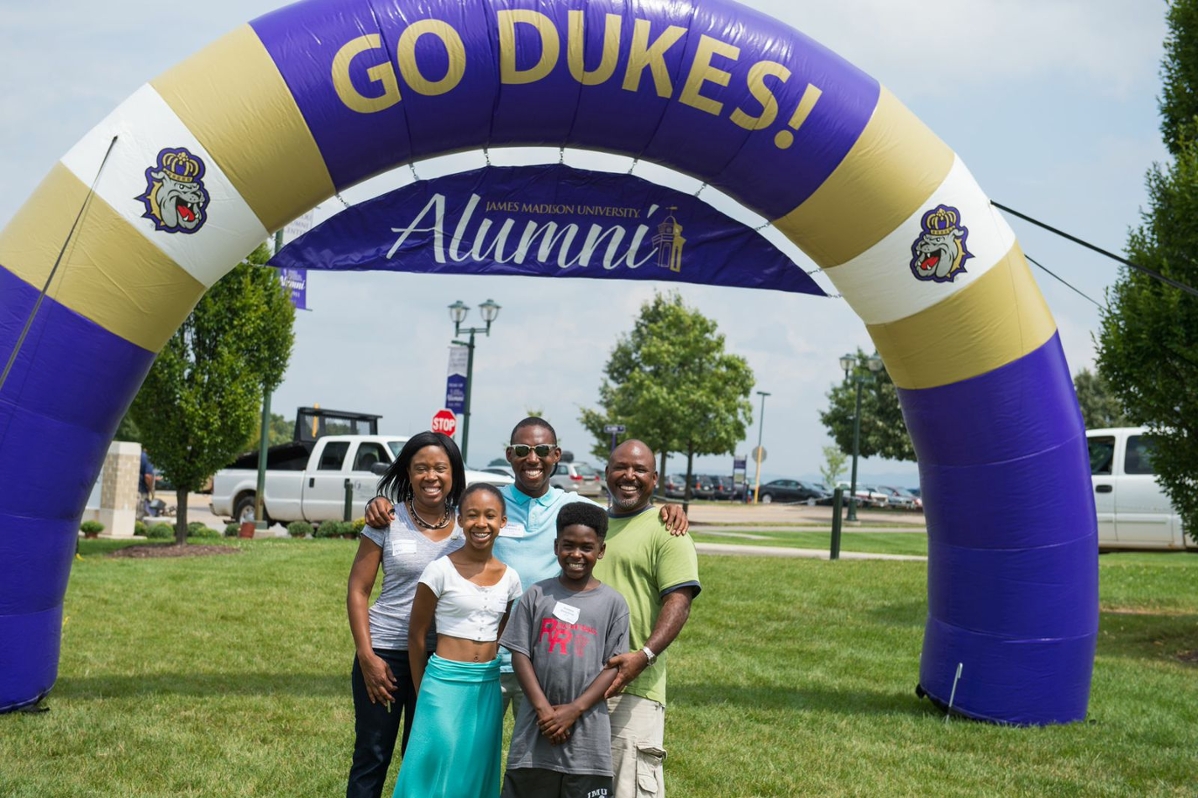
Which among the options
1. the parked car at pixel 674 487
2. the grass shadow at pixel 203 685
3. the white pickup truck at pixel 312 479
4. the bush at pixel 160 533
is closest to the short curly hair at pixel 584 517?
the grass shadow at pixel 203 685

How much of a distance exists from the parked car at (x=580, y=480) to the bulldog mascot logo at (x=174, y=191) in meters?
28.0

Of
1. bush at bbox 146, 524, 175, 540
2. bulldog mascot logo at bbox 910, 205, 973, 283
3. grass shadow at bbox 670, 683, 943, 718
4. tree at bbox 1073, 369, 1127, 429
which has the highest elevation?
tree at bbox 1073, 369, 1127, 429

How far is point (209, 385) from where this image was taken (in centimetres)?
1530

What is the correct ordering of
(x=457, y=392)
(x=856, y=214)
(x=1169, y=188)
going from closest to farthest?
1. (x=856, y=214)
2. (x=1169, y=188)
3. (x=457, y=392)

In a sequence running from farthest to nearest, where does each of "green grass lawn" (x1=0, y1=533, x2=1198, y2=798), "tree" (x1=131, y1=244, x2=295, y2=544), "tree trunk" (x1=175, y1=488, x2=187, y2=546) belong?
"tree trunk" (x1=175, y1=488, x2=187, y2=546)
"tree" (x1=131, y1=244, x2=295, y2=544)
"green grass lawn" (x1=0, y1=533, x2=1198, y2=798)

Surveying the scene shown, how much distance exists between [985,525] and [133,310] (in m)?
5.25

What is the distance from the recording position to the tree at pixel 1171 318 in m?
9.80

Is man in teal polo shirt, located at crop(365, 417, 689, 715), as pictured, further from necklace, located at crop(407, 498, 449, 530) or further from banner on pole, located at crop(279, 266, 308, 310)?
banner on pole, located at crop(279, 266, 308, 310)

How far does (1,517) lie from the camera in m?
6.04

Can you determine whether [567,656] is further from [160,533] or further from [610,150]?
[160,533]

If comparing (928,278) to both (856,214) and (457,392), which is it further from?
(457,392)

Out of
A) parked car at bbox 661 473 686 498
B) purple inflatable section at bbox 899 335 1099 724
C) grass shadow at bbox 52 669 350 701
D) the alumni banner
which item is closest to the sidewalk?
purple inflatable section at bbox 899 335 1099 724

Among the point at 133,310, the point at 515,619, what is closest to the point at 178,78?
the point at 133,310

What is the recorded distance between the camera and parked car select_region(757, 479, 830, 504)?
4719cm
